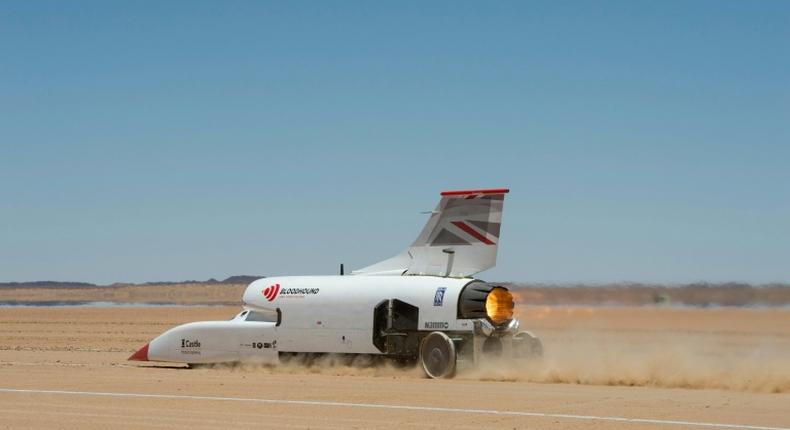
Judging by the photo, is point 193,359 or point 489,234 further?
point 193,359

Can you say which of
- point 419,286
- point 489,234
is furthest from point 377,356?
point 489,234

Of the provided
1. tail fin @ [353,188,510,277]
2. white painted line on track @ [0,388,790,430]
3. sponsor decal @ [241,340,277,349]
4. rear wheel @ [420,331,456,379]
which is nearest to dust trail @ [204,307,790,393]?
rear wheel @ [420,331,456,379]

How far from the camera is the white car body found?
105ft

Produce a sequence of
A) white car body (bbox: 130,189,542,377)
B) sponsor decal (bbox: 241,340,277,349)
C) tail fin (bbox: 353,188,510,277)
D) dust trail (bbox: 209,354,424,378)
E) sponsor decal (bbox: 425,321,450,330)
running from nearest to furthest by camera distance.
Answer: white car body (bbox: 130,189,542,377)
sponsor decal (bbox: 425,321,450,330)
tail fin (bbox: 353,188,510,277)
dust trail (bbox: 209,354,424,378)
sponsor decal (bbox: 241,340,277,349)

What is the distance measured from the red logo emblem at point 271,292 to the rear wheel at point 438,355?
19.8ft

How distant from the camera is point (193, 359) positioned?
37.0 m

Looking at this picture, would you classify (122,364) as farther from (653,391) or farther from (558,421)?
(558,421)

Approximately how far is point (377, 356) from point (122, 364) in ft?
31.7

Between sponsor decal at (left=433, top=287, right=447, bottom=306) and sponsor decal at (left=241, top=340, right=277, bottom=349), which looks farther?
sponsor decal at (left=241, top=340, right=277, bottom=349)

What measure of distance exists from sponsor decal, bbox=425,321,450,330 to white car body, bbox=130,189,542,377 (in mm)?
28

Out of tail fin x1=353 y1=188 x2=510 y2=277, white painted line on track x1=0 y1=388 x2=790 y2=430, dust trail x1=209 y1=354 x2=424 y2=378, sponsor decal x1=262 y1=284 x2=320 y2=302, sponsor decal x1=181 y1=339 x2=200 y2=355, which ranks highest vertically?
tail fin x1=353 y1=188 x2=510 y2=277

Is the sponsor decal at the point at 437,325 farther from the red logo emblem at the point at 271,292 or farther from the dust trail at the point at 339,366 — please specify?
the red logo emblem at the point at 271,292

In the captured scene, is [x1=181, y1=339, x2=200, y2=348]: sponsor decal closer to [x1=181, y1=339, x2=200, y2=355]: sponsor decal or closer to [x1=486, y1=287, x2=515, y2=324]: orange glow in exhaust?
[x1=181, y1=339, x2=200, y2=355]: sponsor decal

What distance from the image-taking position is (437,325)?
32281mm
